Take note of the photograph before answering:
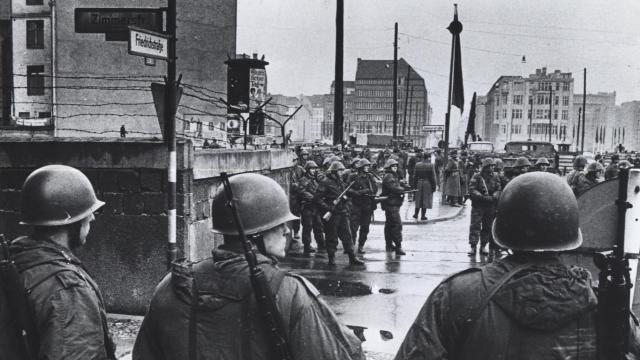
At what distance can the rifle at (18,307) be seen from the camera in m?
2.63

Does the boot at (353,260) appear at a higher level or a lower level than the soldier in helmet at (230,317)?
Answer: lower

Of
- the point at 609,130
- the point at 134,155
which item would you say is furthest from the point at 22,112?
the point at 609,130

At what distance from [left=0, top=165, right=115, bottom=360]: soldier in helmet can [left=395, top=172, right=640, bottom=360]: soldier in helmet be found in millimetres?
1363

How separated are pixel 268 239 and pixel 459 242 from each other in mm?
12225

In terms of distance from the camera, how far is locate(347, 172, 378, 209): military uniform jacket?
41.3 feet

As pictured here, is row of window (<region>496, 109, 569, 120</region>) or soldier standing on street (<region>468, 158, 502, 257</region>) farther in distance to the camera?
row of window (<region>496, 109, 569, 120</region>)

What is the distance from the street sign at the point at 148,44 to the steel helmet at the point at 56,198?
3369mm

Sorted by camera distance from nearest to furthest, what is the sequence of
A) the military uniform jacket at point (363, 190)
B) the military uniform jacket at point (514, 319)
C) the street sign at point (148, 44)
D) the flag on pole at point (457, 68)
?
1. the military uniform jacket at point (514, 319)
2. the street sign at point (148, 44)
3. the military uniform jacket at point (363, 190)
4. the flag on pole at point (457, 68)

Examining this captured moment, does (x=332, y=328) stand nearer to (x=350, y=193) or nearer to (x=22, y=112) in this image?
(x=350, y=193)

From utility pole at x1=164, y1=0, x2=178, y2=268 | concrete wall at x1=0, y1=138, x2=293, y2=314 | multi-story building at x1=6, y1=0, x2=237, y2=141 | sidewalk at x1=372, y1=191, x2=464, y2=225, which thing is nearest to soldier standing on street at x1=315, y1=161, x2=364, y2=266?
concrete wall at x1=0, y1=138, x2=293, y2=314

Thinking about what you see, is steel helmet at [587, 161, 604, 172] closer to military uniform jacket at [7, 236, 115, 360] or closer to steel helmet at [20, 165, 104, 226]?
steel helmet at [20, 165, 104, 226]

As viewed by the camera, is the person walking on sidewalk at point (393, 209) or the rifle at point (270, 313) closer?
the rifle at point (270, 313)

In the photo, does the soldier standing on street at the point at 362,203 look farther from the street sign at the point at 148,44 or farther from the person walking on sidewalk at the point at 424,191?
the street sign at the point at 148,44

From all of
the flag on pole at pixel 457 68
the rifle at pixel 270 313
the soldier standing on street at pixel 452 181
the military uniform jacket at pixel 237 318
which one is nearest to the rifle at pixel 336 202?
the military uniform jacket at pixel 237 318
